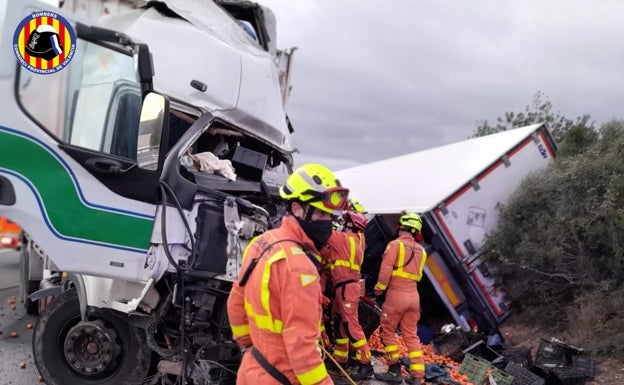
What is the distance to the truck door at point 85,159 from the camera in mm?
3033

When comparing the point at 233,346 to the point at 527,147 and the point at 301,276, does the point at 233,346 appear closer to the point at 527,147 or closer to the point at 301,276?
the point at 301,276

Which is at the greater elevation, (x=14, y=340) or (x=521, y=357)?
(x=14, y=340)

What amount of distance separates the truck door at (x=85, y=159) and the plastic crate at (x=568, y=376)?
428 cm

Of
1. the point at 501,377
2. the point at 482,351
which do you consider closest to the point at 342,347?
the point at 501,377

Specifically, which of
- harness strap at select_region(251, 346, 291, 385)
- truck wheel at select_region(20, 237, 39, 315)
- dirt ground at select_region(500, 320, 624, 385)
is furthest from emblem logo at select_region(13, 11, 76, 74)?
dirt ground at select_region(500, 320, 624, 385)

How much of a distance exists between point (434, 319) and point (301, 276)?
647 centimetres

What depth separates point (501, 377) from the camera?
17.1 ft

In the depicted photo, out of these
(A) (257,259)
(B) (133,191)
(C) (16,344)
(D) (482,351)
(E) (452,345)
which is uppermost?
(B) (133,191)

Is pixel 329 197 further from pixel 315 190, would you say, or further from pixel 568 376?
pixel 568 376

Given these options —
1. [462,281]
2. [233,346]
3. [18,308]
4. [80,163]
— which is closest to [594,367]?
[462,281]

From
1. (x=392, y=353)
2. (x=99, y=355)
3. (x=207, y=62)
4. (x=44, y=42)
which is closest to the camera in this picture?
(x=44, y=42)

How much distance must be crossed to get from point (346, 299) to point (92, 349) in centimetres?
242

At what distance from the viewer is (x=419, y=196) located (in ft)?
24.0

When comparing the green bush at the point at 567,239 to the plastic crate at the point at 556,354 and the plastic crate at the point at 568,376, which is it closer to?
the plastic crate at the point at 556,354
